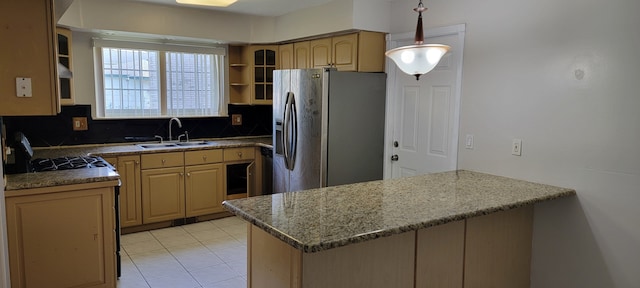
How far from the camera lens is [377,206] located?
218cm

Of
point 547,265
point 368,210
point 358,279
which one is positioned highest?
point 368,210

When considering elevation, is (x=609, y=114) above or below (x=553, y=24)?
below

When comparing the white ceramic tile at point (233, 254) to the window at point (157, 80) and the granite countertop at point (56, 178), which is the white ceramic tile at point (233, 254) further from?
the window at point (157, 80)

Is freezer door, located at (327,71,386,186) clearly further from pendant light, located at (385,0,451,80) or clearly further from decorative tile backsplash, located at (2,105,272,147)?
decorative tile backsplash, located at (2,105,272,147)

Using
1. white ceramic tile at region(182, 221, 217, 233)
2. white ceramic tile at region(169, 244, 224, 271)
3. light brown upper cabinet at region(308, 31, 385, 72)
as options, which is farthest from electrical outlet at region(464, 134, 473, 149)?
white ceramic tile at region(182, 221, 217, 233)

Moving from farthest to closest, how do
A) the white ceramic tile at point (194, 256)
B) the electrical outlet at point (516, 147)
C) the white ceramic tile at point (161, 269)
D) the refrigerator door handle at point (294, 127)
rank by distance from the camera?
the refrigerator door handle at point (294, 127)
the white ceramic tile at point (194, 256)
the white ceramic tile at point (161, 269)
the electrical outlet at point (516, 147)

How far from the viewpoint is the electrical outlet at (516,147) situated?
2861 mm

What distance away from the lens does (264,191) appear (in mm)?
4973

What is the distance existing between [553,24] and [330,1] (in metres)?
1.98

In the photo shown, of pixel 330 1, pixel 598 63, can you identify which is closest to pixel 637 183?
pixel 598 63

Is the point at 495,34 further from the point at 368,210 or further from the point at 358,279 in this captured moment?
the point at 358,279

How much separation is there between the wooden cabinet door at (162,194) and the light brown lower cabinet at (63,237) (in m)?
1.39

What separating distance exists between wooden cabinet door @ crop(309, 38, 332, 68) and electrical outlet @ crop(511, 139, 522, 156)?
193 cm

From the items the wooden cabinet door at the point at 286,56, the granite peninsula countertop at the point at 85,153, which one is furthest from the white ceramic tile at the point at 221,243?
the wooden cabinet door at the point at 286,56
